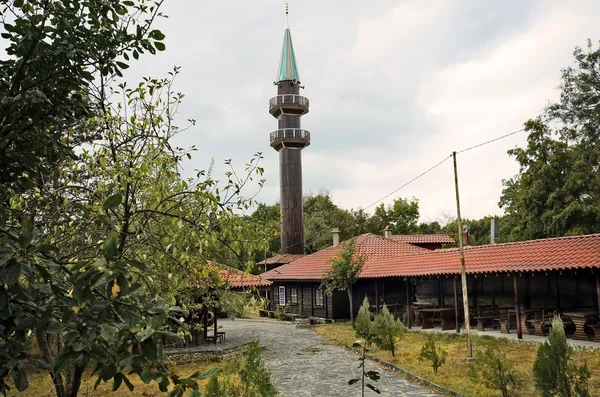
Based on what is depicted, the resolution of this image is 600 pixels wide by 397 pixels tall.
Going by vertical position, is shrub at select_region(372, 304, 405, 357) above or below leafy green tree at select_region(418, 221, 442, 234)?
below

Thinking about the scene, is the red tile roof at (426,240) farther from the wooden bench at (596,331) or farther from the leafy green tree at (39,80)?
the leafy green tree at (39,80)

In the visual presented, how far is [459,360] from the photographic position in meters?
13.6

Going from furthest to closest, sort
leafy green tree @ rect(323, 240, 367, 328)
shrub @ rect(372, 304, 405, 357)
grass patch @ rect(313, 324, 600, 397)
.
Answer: leafy green tree @ rect(323, 240, 367, 328) < shrub @ rect(372, 304, 405, 357) < grass patch @ rect(313, 324, 600, 397)

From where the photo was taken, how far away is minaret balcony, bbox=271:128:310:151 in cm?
3875

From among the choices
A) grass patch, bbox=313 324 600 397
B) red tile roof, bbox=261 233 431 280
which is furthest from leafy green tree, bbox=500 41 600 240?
grass patch, bbox=313 324 600 397

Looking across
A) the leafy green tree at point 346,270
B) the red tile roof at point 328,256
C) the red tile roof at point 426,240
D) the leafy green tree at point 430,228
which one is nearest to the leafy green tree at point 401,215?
the leafy green tree at point 430,228

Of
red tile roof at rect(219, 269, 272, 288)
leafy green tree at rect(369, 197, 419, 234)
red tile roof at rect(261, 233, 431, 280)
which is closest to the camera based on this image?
red tile roof at rect(219, 269, 272, 288)

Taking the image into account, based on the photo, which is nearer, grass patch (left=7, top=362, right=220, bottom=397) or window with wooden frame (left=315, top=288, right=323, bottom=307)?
grass patch (left=7, top=362, right=220, bottom=397)

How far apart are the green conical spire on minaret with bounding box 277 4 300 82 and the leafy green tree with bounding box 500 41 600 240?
19191 mm

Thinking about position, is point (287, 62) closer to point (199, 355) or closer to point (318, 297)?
point (318, 297)

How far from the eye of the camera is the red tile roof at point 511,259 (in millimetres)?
15562

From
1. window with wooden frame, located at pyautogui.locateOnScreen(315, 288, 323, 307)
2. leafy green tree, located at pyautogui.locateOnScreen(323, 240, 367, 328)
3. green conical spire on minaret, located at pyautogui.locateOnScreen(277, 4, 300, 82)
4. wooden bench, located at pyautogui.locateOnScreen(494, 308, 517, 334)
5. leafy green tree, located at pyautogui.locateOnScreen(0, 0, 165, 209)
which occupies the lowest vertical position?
wooden bench, located at pyautogui.locateOnScreen(494, 308, 517, 334)

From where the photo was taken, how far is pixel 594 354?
13.2 m

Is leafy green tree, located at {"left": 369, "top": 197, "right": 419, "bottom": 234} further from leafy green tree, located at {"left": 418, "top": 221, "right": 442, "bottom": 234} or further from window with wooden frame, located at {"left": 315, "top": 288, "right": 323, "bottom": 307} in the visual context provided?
window with wooden frame, located at {"left": 315, "top": 288, "right": 323, "bottom": 307}
